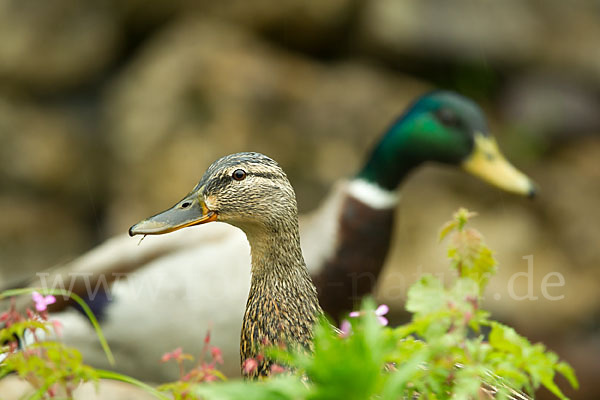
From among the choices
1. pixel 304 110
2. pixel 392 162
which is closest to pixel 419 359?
pixel 392 162

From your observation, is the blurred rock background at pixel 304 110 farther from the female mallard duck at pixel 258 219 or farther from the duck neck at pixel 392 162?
the female mallard duck at pixel 258 219

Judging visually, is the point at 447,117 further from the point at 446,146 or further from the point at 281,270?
the point at 281,270

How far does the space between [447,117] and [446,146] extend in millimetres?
116

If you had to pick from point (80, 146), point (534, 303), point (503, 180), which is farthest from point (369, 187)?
point (80, 146)

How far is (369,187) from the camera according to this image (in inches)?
118

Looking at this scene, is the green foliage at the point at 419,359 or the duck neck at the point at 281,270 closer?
the green foliage at the point at 419,359

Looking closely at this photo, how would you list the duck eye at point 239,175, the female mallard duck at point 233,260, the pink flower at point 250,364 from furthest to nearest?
the female mallard duck at point 233,260 < the duck eye at point 239,175 < the pink flower at point 250,364

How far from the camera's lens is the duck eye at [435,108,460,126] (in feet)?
9.82

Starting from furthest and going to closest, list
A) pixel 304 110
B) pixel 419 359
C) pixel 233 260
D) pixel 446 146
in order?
pixel 304 110 → pixel 446 146 → pixel 233 260 → pixel 419 359

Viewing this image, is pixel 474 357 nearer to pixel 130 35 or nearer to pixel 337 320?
pixel 337 320

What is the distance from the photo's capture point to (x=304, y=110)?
4539mm

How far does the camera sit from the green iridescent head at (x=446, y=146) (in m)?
2.97

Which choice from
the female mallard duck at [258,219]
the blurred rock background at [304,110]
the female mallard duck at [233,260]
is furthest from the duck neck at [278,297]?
the blurred rock background at [304,110]

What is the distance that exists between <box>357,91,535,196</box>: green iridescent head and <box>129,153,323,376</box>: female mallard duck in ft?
5.08
